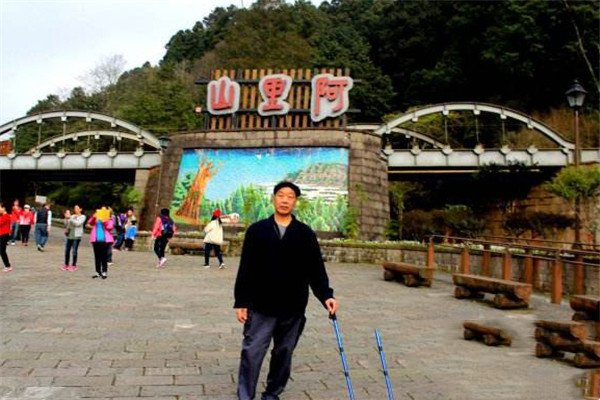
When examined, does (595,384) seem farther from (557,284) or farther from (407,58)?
(407,58)

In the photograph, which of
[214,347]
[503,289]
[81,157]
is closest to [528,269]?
[503,289]

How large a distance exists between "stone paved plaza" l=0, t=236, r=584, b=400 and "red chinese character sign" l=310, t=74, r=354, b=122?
645 inches

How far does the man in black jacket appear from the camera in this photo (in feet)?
14.5

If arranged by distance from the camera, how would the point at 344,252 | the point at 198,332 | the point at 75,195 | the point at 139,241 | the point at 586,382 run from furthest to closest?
the point at 75,195 < the point at 139,241 < the point at 344,252 < the point at 198,332 < the point at 586,382

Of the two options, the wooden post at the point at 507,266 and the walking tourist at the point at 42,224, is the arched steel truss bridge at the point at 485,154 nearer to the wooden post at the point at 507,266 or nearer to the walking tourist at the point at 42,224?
the walking tourist at the point at 42,224

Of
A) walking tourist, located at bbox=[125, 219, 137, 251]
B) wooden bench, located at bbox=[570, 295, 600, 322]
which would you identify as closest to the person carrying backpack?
walking tourist, located at bbox=[125, 219, 137, 251]

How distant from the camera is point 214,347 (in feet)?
21.7

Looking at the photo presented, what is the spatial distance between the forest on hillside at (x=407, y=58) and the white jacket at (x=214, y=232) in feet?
105

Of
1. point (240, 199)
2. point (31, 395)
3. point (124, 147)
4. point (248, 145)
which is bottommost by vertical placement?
point (31, 395)

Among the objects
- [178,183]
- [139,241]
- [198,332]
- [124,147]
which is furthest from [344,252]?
[124,147]

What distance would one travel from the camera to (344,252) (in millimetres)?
20016

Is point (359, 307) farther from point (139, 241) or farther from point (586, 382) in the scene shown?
point (139, 241)

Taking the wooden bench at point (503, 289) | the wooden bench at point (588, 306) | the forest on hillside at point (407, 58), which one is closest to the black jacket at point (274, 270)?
the wooden bench at point (588, 306)

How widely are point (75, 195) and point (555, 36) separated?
50.4m
